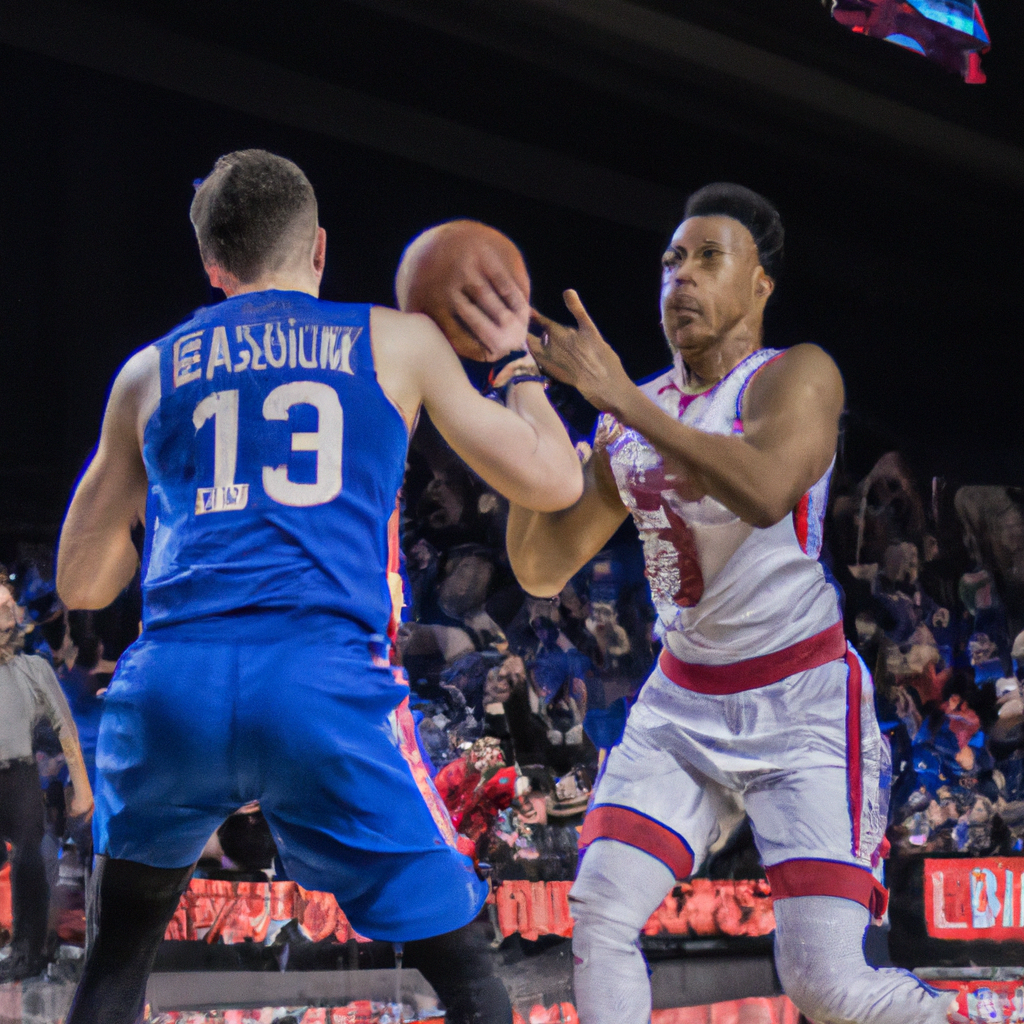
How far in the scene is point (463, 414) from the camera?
1954 mm

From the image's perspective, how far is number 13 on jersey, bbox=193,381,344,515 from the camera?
183 centimetres

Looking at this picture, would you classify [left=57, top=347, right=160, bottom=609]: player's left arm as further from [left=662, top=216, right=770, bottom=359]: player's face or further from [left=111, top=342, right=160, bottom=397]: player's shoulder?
[left=662, top=216, right=770, bottom=359]: player's face

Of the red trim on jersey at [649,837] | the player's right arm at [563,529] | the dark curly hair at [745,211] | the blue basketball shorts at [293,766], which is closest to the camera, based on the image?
the blue basketball shorts at [293,766]

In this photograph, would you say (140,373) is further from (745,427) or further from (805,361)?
(805,361)

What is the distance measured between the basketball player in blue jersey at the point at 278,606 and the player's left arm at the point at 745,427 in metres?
0.50

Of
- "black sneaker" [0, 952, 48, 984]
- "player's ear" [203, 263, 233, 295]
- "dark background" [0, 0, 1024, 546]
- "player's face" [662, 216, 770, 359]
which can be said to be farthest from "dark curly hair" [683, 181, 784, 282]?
"black sneaker" [0, 952, 48, 984]

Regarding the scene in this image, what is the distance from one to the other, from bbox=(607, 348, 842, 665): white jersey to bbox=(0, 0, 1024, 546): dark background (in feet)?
Answer: 5.22

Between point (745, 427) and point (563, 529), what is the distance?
0.56m

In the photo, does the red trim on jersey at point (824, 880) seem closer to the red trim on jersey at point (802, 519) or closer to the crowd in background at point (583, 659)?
the red trim on jersey at point (802, 519)

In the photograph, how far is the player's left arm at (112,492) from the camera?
6.58 ft

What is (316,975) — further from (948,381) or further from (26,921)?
(948,381)

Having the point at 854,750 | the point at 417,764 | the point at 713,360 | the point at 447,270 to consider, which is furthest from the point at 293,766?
the point at 713,360

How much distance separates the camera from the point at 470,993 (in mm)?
1760

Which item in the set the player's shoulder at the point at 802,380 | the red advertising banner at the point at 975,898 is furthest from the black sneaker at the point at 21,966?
the red advertising banner at the point at 975,898
